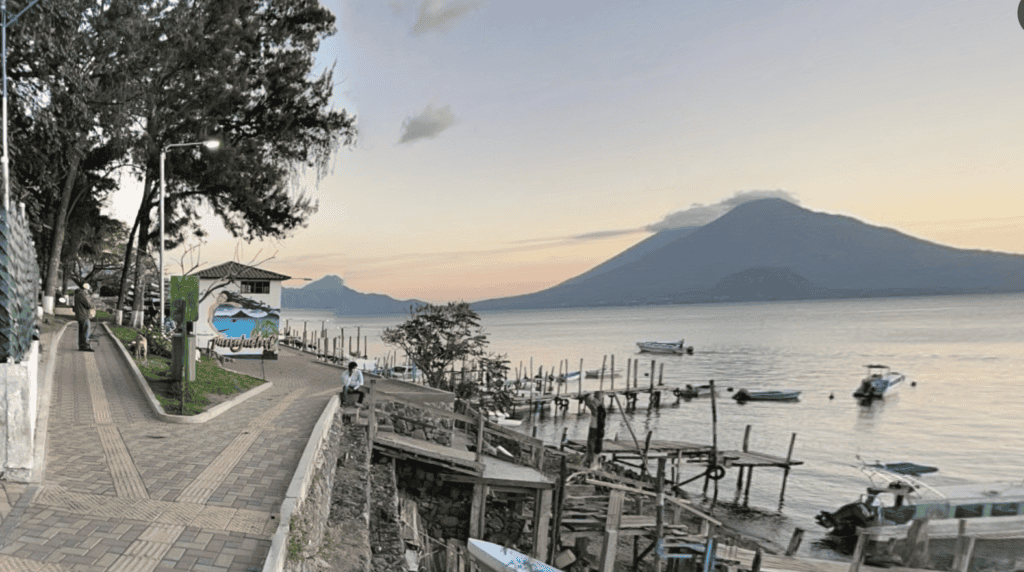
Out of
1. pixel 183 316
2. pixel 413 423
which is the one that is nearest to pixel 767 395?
pixel 413 423

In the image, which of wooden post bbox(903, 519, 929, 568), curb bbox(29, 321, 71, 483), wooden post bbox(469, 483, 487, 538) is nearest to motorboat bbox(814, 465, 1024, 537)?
wooden post bbox(903, 519, 929, 568)

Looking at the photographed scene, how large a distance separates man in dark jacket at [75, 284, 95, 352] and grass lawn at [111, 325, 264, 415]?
198 centimetres

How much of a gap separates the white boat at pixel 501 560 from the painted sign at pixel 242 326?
53.9ft

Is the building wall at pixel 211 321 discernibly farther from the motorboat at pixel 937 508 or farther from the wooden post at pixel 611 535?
the motorboat at pixel 937 508

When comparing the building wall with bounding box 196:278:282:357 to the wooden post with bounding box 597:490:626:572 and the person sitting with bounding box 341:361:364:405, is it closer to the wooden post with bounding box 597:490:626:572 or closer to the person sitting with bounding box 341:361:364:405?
the person sitting with bounding box 341:361:364:405

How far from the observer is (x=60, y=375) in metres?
14.7

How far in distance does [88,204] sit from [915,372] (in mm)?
72002

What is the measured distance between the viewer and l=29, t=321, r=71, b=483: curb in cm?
742

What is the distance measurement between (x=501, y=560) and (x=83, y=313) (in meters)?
16.0

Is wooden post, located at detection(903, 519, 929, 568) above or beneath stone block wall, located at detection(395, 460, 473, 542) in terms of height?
beneath

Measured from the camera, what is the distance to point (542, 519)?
15.3 m

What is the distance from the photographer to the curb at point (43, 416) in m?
7.42

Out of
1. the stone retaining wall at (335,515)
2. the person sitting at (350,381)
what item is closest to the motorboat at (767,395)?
the person sitting at (350,381)

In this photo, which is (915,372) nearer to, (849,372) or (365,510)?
(849,372)
